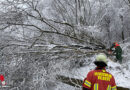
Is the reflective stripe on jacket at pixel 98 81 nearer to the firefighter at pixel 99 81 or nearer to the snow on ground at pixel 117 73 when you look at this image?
the firefighter at pixel 99 81

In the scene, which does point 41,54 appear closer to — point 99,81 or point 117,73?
point 99,81

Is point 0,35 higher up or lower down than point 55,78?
higher up

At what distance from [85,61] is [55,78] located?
87.6 inches

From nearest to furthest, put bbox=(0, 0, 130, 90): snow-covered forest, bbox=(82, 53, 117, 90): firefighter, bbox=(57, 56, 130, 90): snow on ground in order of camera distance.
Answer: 1. bbox=(82, 53, 117, 90): firefighter
2. bbox=(0, 0, 130, 90): snow-covered forest
3. bbox=(57, 56, 130, 90): snow on ground

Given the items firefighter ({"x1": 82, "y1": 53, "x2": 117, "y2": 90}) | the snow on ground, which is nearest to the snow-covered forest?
the snow on ground

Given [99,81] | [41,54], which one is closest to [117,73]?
[41,54]

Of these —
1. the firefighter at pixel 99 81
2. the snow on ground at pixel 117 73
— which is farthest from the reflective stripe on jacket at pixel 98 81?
the snow on ground at pixel 117 73

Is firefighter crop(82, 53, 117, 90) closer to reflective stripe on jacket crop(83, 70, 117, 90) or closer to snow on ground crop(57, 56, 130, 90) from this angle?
reflective stripe on jacket crop(83, 70, 117, 90)

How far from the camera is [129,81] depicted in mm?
4848

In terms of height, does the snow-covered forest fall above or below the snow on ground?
above

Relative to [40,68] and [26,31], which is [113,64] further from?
[26,31]

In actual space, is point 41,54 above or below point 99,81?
above

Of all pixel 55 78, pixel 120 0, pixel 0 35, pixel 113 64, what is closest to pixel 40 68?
pixel 55 78

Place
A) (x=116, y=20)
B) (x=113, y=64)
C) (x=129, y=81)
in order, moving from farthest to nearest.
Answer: (x=116, y=20), (x=113, y=64), (x=129, y=81)
